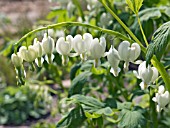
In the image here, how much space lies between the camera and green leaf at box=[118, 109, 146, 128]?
2109 mm

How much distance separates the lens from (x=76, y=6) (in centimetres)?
278

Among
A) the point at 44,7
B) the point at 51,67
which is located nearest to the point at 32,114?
the point at 51,67

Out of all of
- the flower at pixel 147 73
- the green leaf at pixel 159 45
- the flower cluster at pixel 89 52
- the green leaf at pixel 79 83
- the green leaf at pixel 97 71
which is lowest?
the green leaf at pixel 79 83

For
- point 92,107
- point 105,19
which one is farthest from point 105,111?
A: point 105,19

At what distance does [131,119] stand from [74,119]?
305 mm

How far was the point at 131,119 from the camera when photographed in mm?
2143

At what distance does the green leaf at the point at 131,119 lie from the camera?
211cm

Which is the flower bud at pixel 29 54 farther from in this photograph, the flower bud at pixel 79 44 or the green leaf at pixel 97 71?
the green leaf at pixel 97 71

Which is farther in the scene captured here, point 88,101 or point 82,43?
point 88,101

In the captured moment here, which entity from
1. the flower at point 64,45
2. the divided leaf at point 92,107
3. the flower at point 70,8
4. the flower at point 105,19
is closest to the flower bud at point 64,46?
the flower at point 64,45

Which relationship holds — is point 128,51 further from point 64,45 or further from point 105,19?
point 105,19

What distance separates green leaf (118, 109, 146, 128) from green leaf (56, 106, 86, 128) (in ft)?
0.67

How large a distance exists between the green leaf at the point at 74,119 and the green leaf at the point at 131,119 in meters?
0.20

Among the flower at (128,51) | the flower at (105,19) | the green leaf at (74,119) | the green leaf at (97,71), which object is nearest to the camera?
the flower at (128,51)
